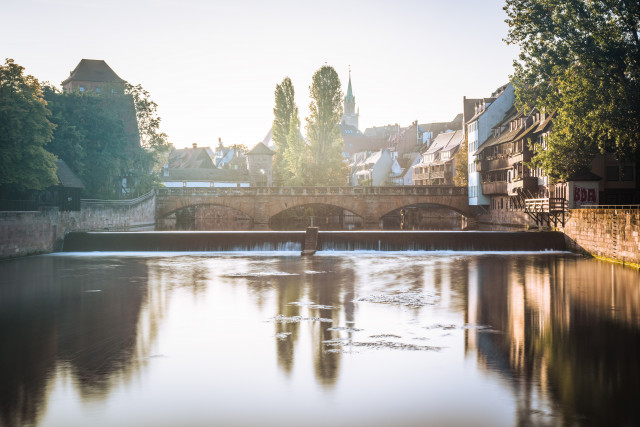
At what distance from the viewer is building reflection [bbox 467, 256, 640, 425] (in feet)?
39.2

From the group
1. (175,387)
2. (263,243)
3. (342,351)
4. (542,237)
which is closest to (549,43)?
(542,237)

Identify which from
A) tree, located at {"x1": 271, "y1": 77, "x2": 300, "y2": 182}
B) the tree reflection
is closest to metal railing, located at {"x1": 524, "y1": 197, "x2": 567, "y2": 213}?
the tree reflection

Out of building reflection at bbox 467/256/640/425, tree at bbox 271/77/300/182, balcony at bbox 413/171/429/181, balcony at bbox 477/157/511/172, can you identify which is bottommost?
building reflection at bbox 467/256/640/425

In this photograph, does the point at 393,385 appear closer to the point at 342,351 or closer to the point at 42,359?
the point at 342,351

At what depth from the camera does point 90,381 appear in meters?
13.5

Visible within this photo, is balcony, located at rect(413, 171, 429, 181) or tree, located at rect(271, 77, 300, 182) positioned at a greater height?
tree, located at rect(271, 77, 300, 182)

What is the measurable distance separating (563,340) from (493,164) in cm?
5183

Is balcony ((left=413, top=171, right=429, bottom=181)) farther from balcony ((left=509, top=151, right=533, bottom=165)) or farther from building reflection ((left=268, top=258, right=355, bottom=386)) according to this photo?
building reflection ((left=268, top=258, right=355, bottom=386))

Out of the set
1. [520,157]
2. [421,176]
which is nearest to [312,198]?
[520,157]

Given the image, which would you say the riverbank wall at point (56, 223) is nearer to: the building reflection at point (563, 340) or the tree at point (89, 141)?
the tree at point (89, 141)

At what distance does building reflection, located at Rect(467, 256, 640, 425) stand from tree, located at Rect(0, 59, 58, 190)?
2639 centimetres

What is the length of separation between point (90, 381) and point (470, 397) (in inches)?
297

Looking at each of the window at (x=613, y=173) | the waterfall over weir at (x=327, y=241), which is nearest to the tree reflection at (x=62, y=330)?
the waterfall over weir at (x=327, y=241)

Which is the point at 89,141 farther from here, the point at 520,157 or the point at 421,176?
the point at 421,176
